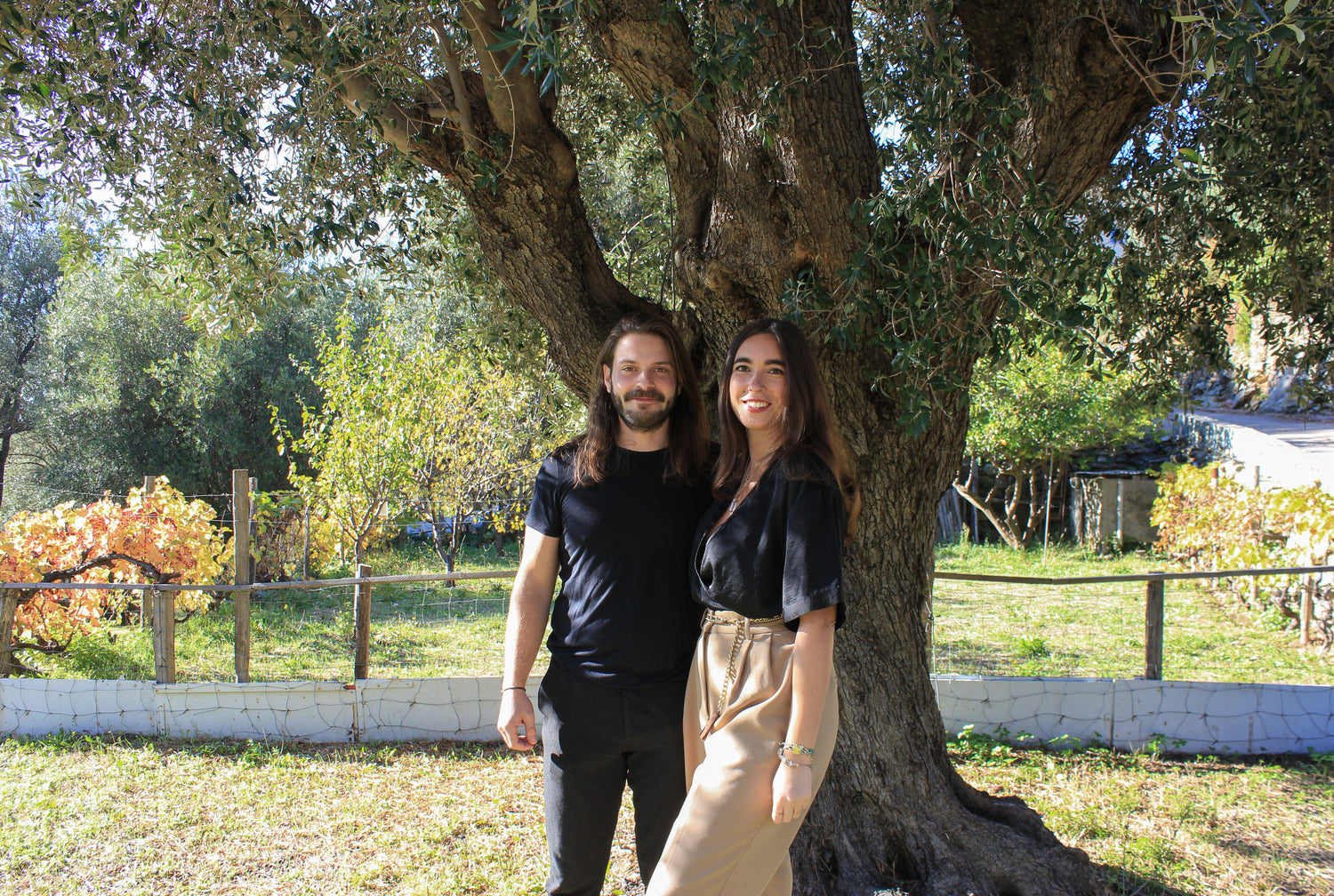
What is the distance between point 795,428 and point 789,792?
35.8 inches

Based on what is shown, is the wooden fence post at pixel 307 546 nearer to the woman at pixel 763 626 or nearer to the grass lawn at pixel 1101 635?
the grass lawn at pixel 1101 635

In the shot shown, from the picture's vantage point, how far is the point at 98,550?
24.3 ft

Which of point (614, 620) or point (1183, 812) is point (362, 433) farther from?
point (1183, 812)

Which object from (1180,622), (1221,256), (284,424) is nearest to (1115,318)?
(1221,256)

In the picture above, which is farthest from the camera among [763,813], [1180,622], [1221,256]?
[1180,622]

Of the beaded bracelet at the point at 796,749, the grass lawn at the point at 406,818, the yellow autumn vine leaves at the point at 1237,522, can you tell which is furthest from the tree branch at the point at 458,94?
the yellow autumn vine leaves at the point at 1237,522

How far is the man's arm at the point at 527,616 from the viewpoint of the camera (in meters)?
2.49

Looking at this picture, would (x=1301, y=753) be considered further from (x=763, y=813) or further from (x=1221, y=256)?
(x=763, y=813)

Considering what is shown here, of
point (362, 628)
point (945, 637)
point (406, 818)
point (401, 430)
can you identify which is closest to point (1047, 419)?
point (945, 637)

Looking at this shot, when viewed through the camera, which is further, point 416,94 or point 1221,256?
point 1221,256

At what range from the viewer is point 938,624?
938 cm

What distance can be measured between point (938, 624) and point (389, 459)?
6577 mm

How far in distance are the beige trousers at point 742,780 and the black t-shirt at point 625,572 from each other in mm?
267

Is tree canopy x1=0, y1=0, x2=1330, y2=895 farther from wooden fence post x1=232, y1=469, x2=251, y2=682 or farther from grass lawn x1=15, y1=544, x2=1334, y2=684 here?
grass lawn x1=15, y1=544, x2=1334, y2=684
